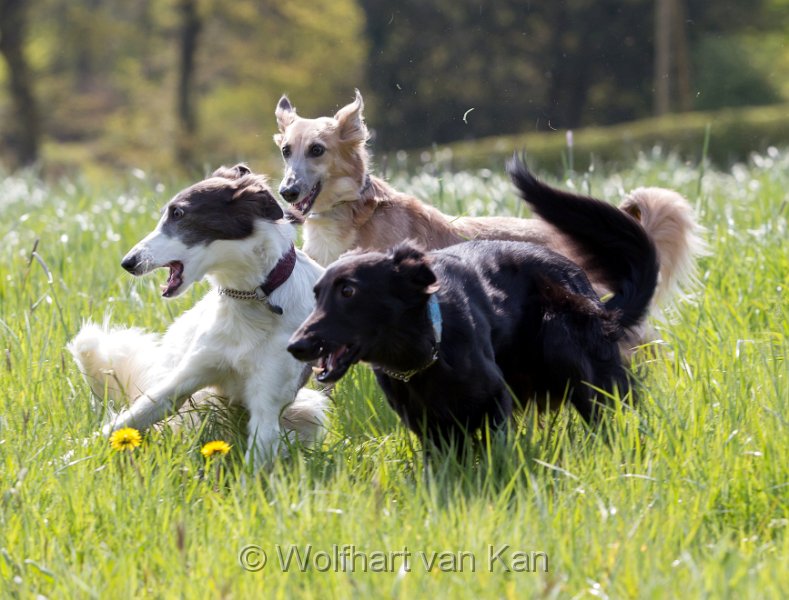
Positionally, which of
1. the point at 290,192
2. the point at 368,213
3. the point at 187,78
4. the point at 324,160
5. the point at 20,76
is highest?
the point at 20,76

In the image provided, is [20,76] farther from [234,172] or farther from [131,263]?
[131,263]

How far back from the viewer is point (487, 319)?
3.91m

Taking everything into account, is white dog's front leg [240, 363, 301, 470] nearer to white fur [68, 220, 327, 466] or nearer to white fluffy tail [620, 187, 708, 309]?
white fur [68, 220, 327, 466]

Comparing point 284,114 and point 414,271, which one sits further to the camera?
point 284,114

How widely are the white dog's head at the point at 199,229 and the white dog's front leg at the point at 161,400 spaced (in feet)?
1.19

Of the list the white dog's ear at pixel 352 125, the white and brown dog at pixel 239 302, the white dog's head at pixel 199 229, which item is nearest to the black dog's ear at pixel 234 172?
the white and brown dog at pixel 239 302

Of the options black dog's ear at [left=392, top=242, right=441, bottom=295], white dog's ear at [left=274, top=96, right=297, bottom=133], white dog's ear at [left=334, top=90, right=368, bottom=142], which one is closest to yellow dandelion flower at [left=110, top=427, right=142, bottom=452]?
black dog's ear at [left=392, top=242, right=441, bottom=295]

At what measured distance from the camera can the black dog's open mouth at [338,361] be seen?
11.1 feet

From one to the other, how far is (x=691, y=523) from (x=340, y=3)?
91.8 ft

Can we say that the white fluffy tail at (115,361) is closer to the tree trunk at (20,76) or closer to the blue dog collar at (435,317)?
the blue dog collar at (435,317)

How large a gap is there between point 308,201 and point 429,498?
2.79 meters

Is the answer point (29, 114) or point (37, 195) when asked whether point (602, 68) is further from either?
point (37, 195)

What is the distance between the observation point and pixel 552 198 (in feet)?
14.3

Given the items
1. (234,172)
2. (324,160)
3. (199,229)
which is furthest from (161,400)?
(324,160)
